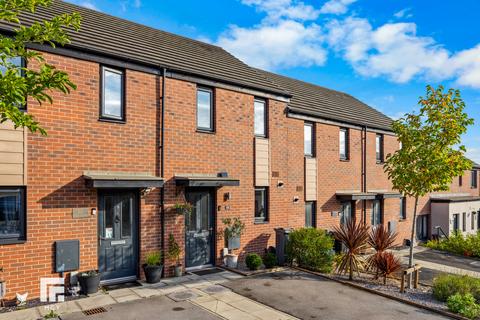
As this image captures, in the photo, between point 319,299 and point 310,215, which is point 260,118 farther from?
point 319,299

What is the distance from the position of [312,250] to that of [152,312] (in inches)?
224

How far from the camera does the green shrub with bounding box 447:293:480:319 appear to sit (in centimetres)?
801

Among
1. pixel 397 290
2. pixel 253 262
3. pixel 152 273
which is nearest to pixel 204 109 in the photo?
pixel 253 262

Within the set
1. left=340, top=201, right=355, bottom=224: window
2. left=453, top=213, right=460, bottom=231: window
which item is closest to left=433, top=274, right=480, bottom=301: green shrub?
left=340, top=201, right=355, bottom=224: window

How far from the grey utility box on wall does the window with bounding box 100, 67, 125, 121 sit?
3227 mm

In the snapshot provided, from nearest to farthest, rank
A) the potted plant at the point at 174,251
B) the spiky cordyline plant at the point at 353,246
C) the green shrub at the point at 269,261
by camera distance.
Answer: the potted plant at the point at 174,251 < the spiky cordyline plant at the point at 353,246 < the green shrub at the point at 269,261

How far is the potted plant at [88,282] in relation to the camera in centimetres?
838

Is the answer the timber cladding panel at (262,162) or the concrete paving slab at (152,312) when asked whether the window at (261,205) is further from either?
the concrete paving slab at (152,312)

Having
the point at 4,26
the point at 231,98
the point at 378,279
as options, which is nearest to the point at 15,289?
the point at 4,26

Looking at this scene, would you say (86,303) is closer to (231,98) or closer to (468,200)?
(231,98)

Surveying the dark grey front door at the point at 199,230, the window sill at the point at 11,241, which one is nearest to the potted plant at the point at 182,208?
the dark grey front door at the point at 199,230

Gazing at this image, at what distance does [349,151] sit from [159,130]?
10.2 meters

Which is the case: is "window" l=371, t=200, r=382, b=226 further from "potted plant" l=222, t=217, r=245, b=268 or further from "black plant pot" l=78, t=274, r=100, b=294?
"black plant pot" l=78, t=274, r=100, b=294

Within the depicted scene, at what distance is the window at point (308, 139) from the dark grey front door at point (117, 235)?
26.2ft
